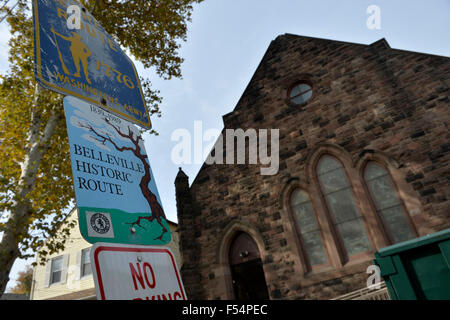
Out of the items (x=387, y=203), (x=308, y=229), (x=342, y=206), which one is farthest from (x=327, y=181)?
(x=387, y=203)

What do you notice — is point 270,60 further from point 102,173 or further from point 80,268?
point 80,268

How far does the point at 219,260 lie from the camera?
10.0 metres

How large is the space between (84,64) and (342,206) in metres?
8.83

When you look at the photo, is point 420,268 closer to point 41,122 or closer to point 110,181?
point 110,181

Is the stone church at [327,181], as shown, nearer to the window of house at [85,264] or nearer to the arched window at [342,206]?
the arched window at [342,206]

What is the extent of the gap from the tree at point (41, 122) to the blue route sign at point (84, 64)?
5432 mm

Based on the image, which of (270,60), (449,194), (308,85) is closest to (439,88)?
(449,194)

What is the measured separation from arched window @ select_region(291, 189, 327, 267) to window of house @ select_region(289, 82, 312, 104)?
3569mm

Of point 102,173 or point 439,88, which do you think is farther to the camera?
point 439,88

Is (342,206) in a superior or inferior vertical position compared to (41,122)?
inferior

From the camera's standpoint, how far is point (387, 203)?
880cm

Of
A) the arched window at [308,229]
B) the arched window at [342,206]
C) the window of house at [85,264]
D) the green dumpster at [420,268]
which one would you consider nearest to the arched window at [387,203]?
the arched window at [342,206]

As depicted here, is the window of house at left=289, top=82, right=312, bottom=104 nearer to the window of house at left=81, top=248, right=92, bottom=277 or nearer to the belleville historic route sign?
the belleville historic route sign
